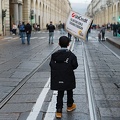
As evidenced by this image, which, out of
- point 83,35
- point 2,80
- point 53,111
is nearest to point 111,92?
point 83,35

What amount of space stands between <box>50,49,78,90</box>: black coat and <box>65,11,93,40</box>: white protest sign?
267 centimetres

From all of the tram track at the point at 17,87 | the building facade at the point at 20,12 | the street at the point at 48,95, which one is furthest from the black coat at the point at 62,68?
the building facade at the point at 20,12

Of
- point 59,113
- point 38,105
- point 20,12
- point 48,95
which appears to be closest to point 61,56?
point 59,113

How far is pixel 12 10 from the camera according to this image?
169ft

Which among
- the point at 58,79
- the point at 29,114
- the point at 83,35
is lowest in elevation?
the point at 29,114

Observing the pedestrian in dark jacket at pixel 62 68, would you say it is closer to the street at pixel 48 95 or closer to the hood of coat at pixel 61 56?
the hood of coat at pixel 61 56

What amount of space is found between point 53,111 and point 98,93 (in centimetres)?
185

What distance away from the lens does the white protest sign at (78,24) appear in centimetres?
813

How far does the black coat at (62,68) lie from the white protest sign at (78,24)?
2669 mm

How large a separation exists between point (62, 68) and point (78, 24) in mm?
3017

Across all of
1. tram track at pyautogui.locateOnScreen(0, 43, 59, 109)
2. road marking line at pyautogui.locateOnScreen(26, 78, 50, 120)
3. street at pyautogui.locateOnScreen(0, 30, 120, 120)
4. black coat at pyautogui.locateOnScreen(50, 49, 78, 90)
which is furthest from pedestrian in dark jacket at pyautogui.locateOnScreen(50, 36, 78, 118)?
tram track at pyautogui.locateOnScreen(0, 43, 59, 109)

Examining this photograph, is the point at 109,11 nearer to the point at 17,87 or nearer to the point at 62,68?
the point at 17,87

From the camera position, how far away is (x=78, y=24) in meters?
8.38

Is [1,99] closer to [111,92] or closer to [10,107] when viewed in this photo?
[10,107]
